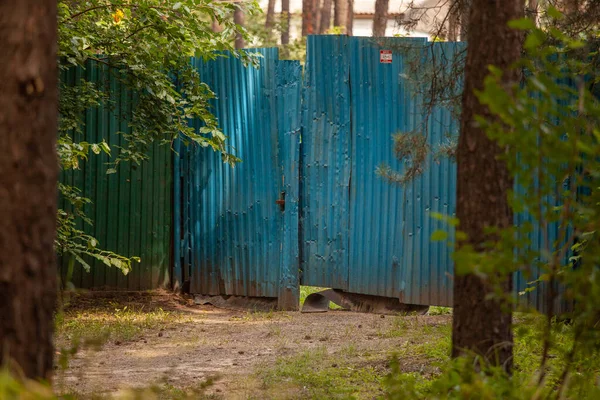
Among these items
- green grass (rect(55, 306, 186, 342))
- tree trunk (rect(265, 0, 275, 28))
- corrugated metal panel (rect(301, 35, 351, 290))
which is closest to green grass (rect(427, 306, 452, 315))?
corrugated metal panel (rect(301, 35, 351, 290))

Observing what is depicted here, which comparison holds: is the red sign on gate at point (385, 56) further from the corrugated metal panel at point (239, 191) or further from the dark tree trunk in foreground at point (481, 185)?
the dark tree trunk in foreground at point (481, 185)

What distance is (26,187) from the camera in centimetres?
290

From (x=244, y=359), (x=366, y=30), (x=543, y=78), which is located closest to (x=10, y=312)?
(x=543, y=78)

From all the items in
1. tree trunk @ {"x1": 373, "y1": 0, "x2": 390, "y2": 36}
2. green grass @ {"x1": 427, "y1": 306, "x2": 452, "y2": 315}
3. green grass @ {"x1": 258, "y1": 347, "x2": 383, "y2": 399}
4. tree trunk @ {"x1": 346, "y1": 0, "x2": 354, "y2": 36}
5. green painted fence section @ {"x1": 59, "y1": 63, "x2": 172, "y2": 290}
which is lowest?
green grass @ {"x1": 427, "y1": 306, "x2": 452, "y2": 315}

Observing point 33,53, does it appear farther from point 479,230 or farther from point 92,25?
point 92,25

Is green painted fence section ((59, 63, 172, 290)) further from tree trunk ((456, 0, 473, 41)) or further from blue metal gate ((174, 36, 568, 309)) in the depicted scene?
tree trunk ((456, 0, 473, 41))

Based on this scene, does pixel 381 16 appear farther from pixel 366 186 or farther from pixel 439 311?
pixel 439 311

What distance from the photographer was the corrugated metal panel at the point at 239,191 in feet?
28.8

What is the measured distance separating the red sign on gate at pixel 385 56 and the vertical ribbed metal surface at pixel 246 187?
89 cm

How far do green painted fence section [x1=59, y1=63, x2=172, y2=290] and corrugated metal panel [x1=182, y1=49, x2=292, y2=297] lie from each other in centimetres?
30

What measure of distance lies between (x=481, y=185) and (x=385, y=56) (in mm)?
4540

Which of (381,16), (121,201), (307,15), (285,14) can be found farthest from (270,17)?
(121,201)

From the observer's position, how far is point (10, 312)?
9.34ft

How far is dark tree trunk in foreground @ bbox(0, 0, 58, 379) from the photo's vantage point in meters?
2.86
